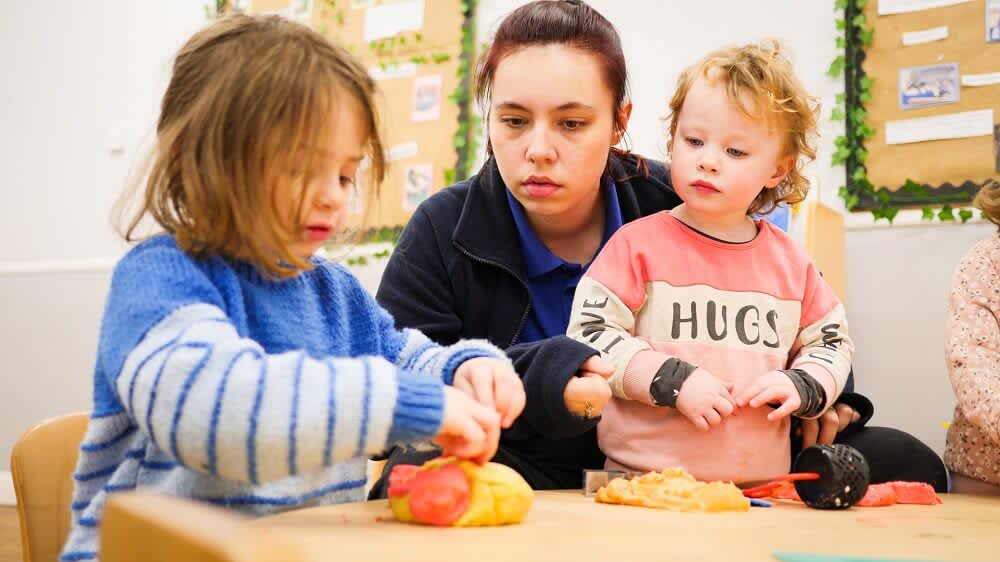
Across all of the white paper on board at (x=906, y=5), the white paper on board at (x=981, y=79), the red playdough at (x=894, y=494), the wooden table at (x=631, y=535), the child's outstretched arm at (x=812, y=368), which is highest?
the white paper on board at (x=906, y=5)

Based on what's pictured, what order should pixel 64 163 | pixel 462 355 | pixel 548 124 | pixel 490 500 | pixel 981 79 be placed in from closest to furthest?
pixel 490 500
pixel 462 355
pixel 548 124
pixel 981 79
pixel 64 163

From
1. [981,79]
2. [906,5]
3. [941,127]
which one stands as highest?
[906,5]

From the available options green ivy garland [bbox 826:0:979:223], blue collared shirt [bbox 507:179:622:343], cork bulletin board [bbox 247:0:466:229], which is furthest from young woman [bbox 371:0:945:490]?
cork bulletin board [bbox 247:0:466:229]

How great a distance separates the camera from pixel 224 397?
74 cm

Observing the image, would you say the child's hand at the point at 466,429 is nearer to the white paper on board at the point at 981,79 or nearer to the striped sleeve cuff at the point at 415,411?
the striped sleeve cuff at the point at 415,411

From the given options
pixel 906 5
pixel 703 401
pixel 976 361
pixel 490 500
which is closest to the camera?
pixel 490 500

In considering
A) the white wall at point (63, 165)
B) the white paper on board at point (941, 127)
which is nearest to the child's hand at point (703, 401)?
the white paper on board at point (941, 127)

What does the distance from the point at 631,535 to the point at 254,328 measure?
0.44 meters

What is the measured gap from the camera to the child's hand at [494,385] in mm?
1003

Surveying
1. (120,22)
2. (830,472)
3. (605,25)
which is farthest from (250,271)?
(120,22)

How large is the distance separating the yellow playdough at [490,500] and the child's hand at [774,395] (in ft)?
1.66

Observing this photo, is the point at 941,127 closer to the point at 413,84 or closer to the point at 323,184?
the point at 413,84

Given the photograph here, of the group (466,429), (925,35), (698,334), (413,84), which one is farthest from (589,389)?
(413,84)

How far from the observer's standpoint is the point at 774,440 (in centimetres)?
133
